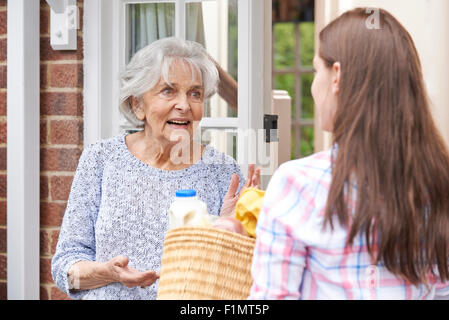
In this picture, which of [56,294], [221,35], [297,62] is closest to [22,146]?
[56,294]

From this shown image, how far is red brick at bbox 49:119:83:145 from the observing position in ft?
6.44

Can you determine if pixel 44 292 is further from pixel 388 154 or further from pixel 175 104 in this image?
pixel 388 154

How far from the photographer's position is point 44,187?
6.57ft

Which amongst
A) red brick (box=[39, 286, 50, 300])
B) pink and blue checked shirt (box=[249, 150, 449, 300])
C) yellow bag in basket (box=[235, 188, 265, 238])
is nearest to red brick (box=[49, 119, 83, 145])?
red brick (box=[39, 286, 50, 300])

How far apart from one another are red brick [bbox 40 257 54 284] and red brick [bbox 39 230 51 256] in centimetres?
3

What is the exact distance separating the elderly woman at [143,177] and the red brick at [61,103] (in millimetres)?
304

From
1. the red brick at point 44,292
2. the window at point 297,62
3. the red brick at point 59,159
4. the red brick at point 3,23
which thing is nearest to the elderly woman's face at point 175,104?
the red brick at point 59,159

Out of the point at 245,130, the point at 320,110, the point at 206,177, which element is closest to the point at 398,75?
the point at 320,110

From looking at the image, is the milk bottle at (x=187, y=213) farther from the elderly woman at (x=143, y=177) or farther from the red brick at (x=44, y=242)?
the red brick at (x=44, y=242)

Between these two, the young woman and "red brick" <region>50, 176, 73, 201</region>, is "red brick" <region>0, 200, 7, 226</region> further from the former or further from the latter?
the young woman

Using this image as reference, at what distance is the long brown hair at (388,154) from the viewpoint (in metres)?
0.86

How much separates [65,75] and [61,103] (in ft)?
0.33

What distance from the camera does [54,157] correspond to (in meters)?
1.99

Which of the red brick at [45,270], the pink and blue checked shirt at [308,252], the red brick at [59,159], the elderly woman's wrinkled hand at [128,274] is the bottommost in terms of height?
the red brick at [45,270]
